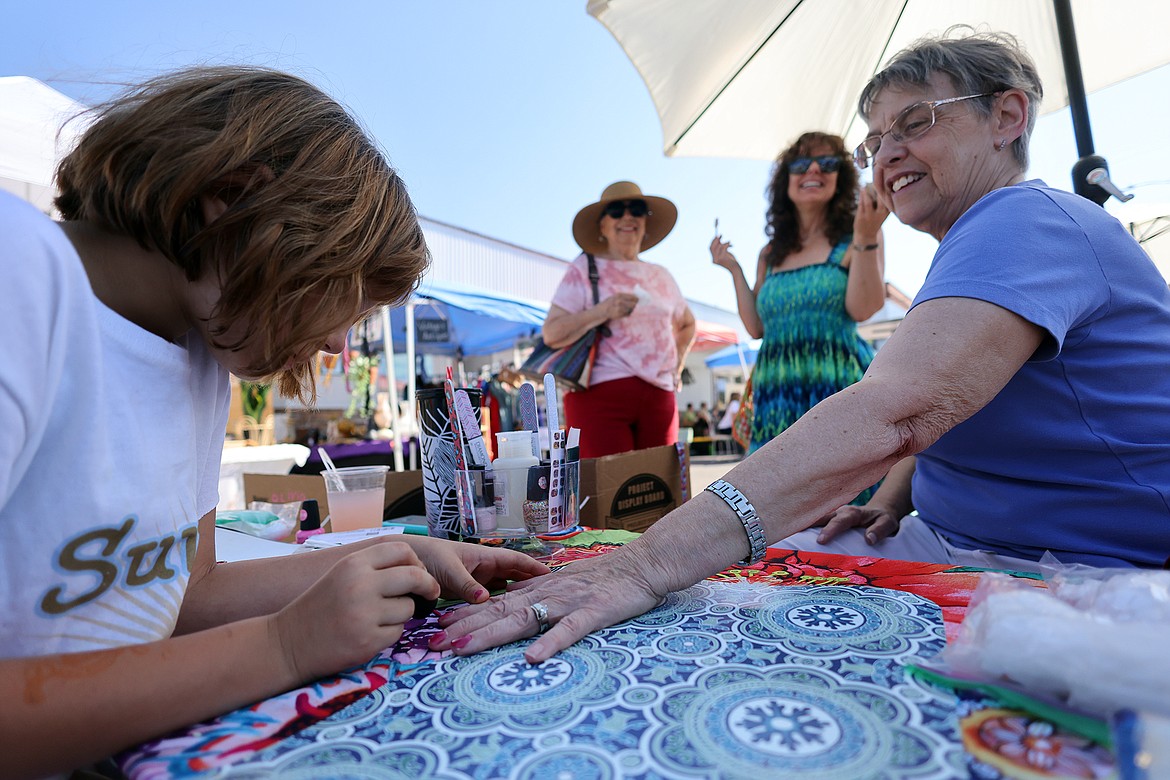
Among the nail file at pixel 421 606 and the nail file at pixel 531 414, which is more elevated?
the nail file at pixel 531 414

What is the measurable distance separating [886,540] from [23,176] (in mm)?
3753

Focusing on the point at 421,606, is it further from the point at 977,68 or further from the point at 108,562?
the point at 977,68

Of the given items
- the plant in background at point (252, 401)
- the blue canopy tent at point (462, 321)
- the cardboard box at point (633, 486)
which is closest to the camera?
the cardboard box at point (633, 486)

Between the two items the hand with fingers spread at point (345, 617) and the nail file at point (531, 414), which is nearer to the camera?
the hand with fingers spread at point (345, 617)

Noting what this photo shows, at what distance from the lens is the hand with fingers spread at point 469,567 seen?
3.04 ft

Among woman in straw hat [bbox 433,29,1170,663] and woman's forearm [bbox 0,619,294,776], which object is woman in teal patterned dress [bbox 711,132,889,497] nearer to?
woman in straw hat [bbox 433,29,1170,663]

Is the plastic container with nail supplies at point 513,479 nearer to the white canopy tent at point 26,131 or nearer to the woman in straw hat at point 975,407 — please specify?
the woman in straw hat at point 975,407

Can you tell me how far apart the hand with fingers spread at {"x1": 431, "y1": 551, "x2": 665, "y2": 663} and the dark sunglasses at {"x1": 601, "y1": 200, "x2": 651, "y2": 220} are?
2.65 meters

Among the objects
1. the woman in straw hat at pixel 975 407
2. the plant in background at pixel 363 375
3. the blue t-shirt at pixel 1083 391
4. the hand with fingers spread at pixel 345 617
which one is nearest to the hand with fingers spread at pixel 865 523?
the woman in straw hat at pixel 975 407

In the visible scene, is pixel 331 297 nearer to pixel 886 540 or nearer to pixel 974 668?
pixel 974 668

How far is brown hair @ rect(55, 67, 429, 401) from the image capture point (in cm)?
75

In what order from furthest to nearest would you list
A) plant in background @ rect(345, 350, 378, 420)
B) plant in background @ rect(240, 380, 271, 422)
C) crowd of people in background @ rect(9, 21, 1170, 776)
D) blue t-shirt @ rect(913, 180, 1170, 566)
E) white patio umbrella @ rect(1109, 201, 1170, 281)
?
plant in background @ rect(345, 350, 378, 420)
plant in background @ rect(240, 380, 271, 422)
white patio umbrella @ rect(1109, 201, 1170, 281)
blue t-shirt @ rect(913, 180, 1170, 566)
crowd of people in background @ rect(9, 21, 1170, 776)

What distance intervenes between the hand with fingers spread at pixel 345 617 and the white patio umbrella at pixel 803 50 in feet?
8.48

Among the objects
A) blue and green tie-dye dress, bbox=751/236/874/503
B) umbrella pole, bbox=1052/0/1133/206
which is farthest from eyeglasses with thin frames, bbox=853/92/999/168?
blue and green tie-dye dress, bbox=751/236/874/503
